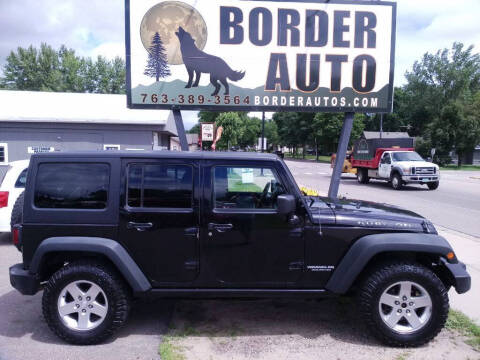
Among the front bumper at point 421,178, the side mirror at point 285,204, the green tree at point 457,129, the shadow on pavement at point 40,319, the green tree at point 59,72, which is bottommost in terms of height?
the shadow on pavement at point 40,319

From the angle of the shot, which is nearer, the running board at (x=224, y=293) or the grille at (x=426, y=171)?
the running board at (x=224, y=293)

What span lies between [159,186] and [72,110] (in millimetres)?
15403

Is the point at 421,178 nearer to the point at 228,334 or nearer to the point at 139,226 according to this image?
the point at 228,334

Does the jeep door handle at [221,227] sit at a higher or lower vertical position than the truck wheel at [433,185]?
higher

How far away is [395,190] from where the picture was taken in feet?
58.8

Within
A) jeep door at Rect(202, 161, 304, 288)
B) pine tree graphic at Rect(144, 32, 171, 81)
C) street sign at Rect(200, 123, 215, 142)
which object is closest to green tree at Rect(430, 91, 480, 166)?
street sign at Rect(200, 123, 215, 142)

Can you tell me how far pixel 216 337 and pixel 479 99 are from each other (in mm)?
55484

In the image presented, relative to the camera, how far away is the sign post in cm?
695

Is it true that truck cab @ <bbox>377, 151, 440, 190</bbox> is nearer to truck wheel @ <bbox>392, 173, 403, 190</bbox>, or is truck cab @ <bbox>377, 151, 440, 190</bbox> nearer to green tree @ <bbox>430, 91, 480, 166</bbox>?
truck wheel @ <bbox>392, 173, 403, 190</bbox>

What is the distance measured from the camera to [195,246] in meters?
3.37

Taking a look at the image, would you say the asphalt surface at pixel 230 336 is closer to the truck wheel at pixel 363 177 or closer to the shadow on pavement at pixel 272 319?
the shadow on pavement at pixel 272 319

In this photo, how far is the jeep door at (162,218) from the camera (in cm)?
334

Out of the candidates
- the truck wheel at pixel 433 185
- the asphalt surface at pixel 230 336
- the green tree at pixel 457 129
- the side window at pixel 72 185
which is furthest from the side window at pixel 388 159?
the green tree at pixel 457 129

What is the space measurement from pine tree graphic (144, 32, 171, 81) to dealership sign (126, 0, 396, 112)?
19mm
